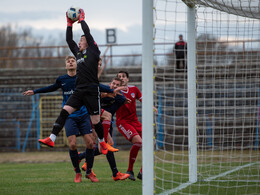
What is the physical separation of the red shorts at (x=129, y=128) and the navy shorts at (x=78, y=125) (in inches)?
24.9

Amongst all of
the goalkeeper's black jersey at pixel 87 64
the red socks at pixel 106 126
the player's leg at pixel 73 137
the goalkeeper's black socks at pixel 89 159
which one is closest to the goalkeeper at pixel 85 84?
the goalkeeper's black jersey at pixel 87 64

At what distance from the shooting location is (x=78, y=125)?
7715mm

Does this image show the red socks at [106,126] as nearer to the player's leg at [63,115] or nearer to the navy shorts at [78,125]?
the navy shorts at [78,125]

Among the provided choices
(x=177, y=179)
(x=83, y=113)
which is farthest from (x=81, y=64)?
(x=177, y=179)

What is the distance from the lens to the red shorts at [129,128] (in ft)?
25.7

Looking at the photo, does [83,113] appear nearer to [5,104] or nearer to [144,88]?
[144,88]

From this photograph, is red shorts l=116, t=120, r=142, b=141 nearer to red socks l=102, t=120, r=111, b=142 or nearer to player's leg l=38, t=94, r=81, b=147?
red socks l=102, t=120, r=111, b=142

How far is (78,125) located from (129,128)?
3.10 feet

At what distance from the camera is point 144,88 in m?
4.88

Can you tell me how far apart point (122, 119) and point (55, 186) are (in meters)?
2.04

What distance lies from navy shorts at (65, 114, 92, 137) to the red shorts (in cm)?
63

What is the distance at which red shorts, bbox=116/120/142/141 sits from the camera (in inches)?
309

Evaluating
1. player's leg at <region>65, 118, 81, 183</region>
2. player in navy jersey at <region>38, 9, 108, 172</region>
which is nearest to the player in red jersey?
player's leg at <region>65, 118, 81, 183</region>

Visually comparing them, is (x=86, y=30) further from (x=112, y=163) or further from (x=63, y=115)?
(x=112, y=163)
